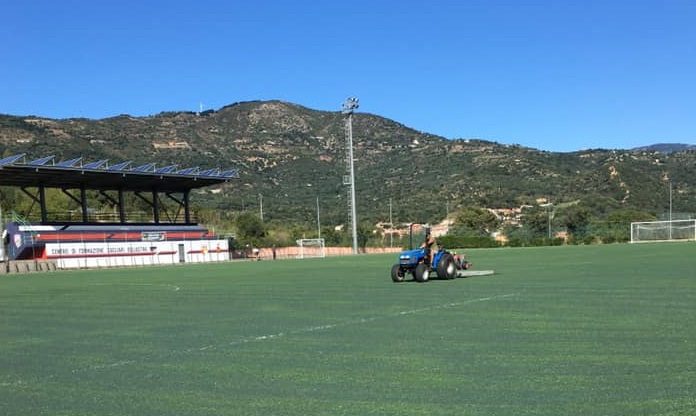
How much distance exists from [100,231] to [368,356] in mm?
52679

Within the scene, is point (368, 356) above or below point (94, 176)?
below

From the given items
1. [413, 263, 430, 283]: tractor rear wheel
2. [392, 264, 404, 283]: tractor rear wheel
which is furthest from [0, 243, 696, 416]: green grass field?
[392, 264, 404, 283]: tractor rear wheel

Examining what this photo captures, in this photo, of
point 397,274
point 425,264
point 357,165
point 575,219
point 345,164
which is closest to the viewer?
point 425,264

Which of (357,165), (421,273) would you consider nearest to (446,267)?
(421,273)

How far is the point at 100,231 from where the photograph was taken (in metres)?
56.7

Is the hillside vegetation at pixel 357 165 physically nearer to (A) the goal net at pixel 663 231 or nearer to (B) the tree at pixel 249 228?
(B) the tree at pixel 249 228

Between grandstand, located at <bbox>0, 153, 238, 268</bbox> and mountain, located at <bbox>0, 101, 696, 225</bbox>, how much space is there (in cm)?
3550

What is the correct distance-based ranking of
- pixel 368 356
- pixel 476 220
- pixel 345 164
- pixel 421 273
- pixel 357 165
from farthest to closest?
1. pixel 357 165
2. pixel 345 164
3. pixel 476 220
4. pixel 421 273
5. pixel 368 356

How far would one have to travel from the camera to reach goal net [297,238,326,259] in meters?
Answer: 67.3

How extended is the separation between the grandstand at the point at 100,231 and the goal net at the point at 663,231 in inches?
1553

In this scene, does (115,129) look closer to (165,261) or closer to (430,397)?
(165,261)

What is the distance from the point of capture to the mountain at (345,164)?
333ft

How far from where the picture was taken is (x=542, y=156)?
126m

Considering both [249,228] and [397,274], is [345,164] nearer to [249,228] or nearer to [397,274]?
[249,228]
